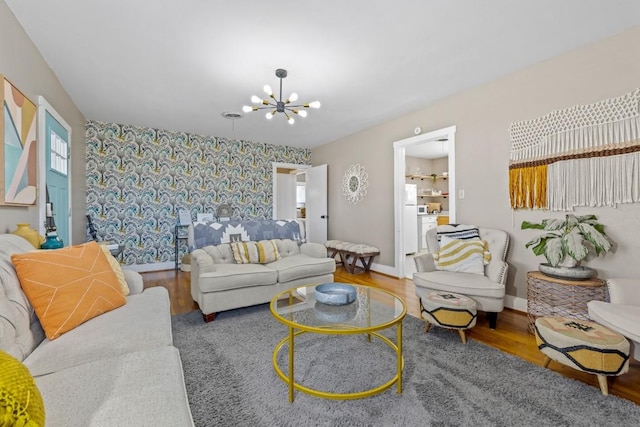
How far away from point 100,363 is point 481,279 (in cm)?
268

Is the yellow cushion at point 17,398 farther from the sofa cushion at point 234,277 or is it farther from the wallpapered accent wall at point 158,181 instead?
the wallpapered accent wall at point 158,181

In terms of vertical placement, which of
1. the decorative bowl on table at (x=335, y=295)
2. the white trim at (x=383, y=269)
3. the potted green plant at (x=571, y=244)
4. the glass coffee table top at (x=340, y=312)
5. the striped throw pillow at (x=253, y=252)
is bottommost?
the white trim at (x=383, y=269)

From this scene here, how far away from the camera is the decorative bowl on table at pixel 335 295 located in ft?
5.98

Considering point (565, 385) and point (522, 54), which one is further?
point (522, 54)

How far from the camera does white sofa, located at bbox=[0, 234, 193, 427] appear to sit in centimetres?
85

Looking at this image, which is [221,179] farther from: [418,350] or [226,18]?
[418,350]

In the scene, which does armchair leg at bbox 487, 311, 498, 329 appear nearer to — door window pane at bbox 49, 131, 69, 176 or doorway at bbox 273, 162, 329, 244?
doorway at bbox 273, 162, 329, 244

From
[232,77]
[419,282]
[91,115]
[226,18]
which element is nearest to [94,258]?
[226,18]

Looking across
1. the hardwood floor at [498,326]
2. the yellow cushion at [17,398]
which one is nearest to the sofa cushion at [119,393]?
the yellow cushion at [17,398]

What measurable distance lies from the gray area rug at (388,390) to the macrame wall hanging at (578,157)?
Result: 1.51m

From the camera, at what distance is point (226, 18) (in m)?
2.04

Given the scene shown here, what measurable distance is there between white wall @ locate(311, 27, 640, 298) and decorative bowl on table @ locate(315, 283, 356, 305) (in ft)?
6.52

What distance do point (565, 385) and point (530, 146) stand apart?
2058 millimetres

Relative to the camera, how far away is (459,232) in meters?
2.97
